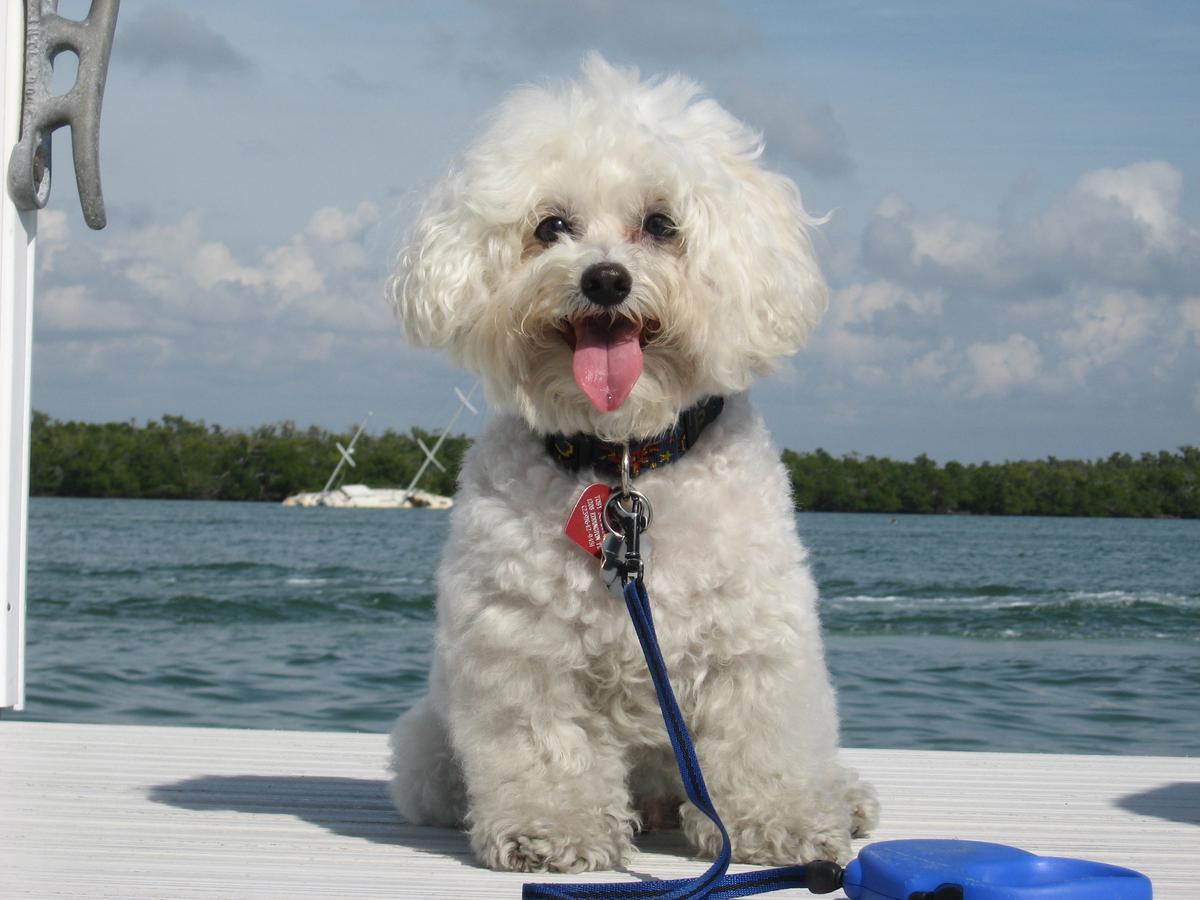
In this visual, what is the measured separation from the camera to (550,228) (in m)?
2.71

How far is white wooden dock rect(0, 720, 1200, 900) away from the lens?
2.51 metres

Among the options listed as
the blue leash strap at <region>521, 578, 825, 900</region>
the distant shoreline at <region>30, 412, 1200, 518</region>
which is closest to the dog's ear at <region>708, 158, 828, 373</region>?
the blue leash strap at <region>521, 578, 825, 900</region>

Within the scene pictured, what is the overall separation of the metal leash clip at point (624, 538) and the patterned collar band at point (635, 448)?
0.08 m

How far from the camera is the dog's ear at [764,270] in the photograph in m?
2.64

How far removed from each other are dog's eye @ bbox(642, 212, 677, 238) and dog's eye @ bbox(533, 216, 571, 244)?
16cm

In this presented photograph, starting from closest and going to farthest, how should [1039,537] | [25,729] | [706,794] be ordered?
[706,794] → [25,729] → [1039,537]

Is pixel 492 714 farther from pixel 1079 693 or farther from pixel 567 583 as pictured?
pixel 1079 693

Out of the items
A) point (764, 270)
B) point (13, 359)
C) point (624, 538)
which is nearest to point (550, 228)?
point (764, 270)

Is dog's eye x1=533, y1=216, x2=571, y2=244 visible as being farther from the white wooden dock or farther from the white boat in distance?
the white boat in distance

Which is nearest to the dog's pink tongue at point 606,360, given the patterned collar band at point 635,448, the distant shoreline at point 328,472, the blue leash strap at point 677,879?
the patterned collar band at point 635,448

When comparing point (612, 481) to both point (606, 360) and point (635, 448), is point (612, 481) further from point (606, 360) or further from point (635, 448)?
point (606, 360)

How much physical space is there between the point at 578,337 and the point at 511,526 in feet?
1.31

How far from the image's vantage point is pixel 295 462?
225 feet

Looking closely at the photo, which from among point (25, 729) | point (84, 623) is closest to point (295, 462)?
point (84, 623)
